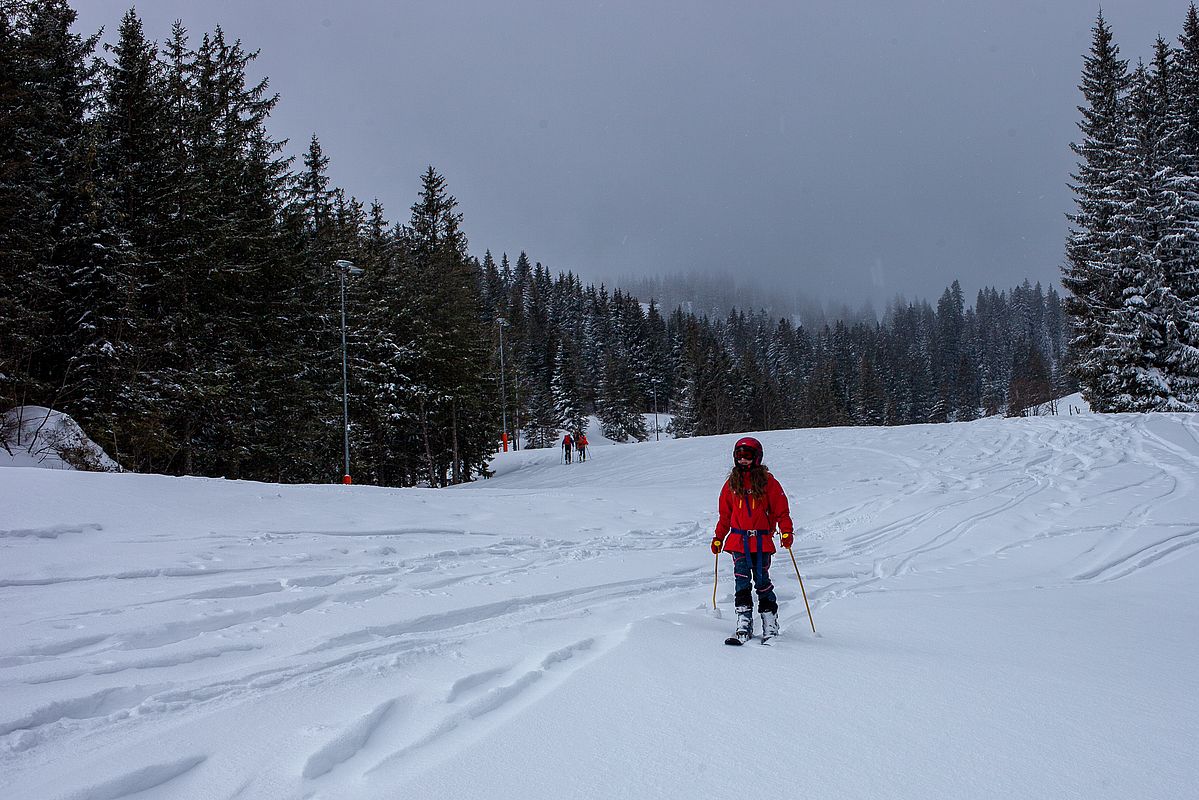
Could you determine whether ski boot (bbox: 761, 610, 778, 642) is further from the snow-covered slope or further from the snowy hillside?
the snow-covered slope

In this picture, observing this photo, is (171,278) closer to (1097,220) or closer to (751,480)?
(751,480)

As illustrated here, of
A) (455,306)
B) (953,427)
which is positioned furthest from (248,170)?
(953,427)

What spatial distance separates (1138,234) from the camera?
27266mm

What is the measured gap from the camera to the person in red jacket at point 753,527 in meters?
5.25

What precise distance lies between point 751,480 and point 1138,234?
106 feet

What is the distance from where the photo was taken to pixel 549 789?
8.75 ft

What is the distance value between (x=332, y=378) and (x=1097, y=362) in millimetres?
34826

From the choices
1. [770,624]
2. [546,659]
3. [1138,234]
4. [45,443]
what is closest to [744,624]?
[770,624]

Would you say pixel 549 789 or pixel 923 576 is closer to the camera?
pixel 549 789

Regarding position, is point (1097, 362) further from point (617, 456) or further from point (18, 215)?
point (18, 215)

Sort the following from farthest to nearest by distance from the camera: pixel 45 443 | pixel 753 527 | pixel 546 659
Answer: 1. pixel 45 443
2. pixel 753 527
3. pixel 546 659

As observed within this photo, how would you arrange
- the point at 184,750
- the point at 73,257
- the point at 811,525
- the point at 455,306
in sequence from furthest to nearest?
1. the point at 455,306
2. the point at 73,257
3. the point at 811,525
4. the point at 184,750

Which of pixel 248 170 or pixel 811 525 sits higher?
pixel 248 170

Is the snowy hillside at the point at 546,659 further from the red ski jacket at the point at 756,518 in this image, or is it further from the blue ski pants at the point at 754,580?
the red ski jacket at the point at 756,518
